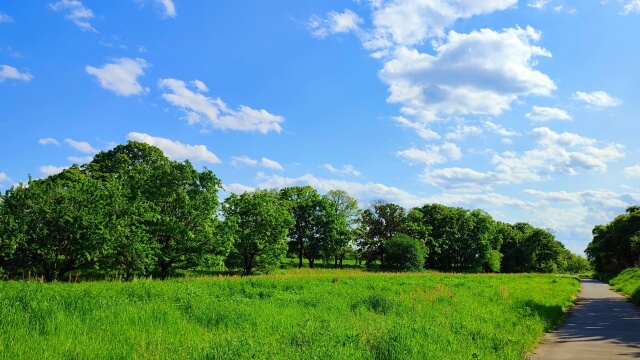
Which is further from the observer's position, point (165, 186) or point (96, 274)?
point (165, 186)

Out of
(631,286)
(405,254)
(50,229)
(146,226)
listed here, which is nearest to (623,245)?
(405,254)

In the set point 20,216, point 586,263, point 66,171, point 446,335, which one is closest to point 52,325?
point 446,335

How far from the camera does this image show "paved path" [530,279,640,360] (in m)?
10.6

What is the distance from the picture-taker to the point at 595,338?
1301 centimetres

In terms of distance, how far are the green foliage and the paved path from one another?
46.5 m

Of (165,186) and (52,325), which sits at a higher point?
(165,186)

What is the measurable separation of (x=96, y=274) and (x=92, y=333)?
25035mm

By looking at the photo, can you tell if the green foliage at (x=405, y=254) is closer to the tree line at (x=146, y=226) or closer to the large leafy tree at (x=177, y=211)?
the tree line at (x=146, y=226)

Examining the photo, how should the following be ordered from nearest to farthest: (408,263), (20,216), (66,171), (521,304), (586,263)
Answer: (521,304) < (20,216) < (66,171) < (408,263) < (586,263)

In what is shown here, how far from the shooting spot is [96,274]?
100 feet

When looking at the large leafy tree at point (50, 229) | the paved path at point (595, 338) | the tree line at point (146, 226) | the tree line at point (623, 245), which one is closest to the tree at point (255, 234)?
the tree line at point (146, 226)

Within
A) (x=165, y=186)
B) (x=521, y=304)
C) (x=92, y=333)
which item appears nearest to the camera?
(x=92, y=333)

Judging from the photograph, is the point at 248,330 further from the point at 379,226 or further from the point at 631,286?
the point at 379,226

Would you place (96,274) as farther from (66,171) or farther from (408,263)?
(408,263)
